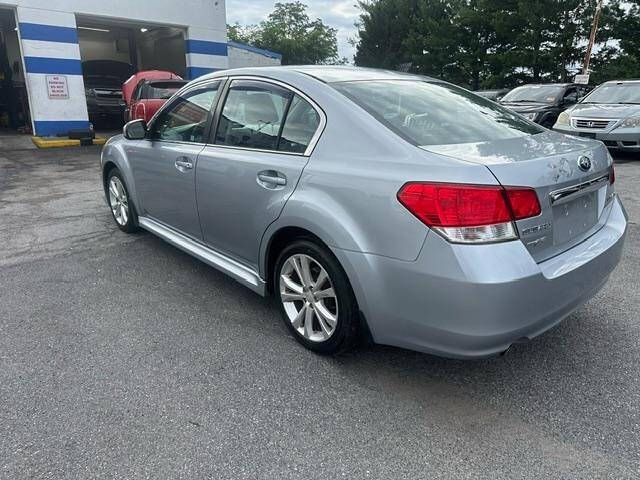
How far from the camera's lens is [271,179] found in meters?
Answer: 2.79

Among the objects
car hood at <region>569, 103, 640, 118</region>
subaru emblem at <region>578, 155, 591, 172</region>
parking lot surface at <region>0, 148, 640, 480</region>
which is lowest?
parking lot surface at <region>0, 148, 640, 480</region>

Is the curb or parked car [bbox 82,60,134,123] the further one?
parked car [bbox 82,60,134,123]

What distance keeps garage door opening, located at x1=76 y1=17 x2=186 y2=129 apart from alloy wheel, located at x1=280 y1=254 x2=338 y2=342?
14.4 m

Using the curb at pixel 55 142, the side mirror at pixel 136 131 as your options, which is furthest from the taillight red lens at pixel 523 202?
the curb at pixel 55 142

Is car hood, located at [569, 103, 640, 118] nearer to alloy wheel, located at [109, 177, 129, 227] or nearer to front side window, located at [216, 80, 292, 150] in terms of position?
front side window, located at [216, 80, 292, 150]

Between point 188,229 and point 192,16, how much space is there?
46.6 ft

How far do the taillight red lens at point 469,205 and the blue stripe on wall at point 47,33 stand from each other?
14.1 m

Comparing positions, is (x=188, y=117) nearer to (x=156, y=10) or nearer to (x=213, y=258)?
(x=213, y=258)

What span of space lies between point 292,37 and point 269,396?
2011 inches

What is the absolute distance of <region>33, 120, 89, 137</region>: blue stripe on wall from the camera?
1338 cm

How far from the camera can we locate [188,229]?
3.72 m

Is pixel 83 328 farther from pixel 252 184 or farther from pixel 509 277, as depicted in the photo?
pixel 509 277

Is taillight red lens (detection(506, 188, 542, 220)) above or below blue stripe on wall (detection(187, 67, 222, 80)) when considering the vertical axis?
below

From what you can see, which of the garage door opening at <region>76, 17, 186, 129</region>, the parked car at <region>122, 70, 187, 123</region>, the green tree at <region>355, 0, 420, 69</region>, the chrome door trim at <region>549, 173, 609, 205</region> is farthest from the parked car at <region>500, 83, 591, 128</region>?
the green tree at <region>355, 0, 420, 69</region>
